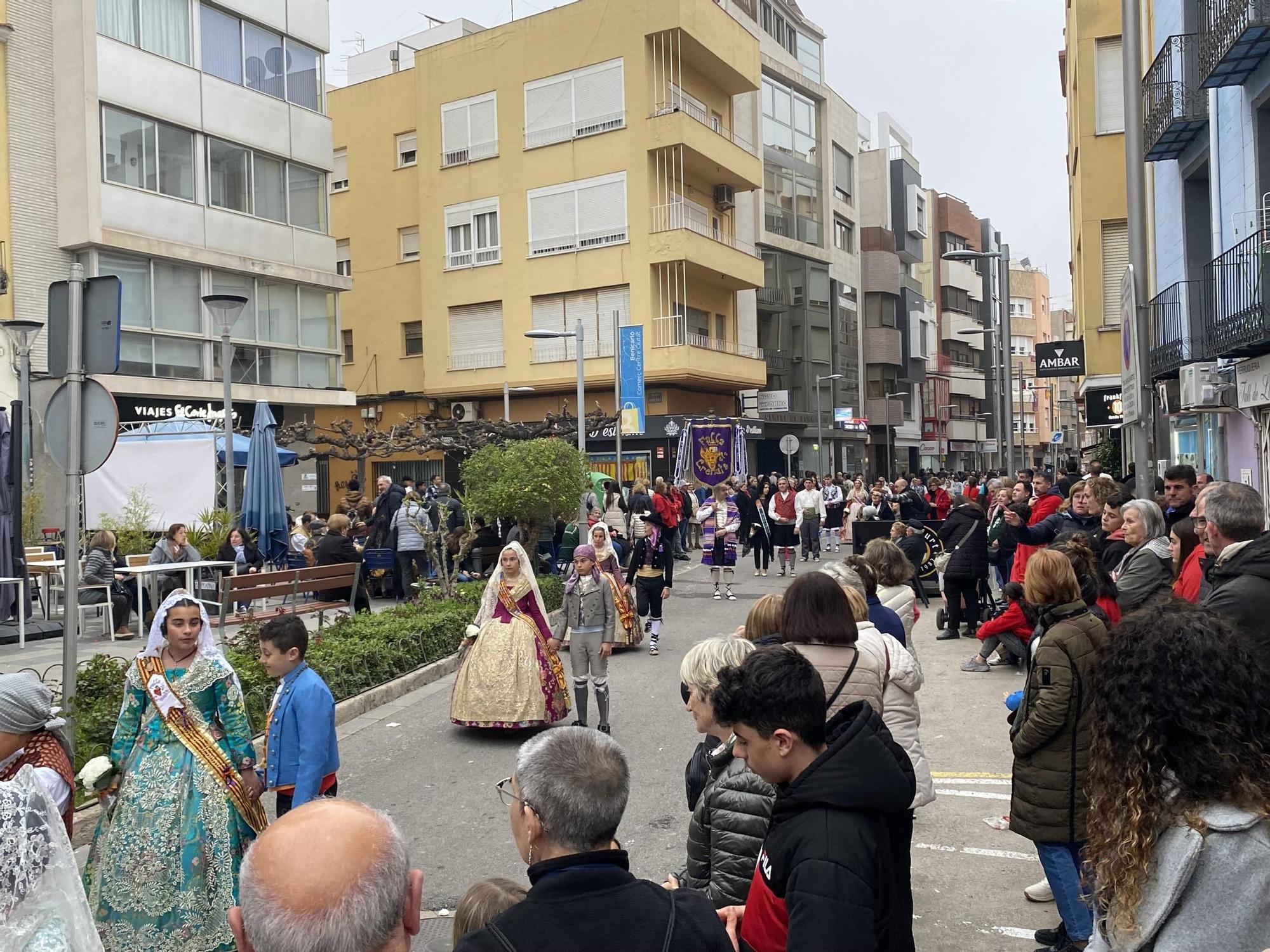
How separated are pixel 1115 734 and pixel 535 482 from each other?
13902mm

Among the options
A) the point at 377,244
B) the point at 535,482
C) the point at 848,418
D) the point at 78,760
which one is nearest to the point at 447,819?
the point at 78,760

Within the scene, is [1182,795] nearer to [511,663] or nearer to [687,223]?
[511,663]

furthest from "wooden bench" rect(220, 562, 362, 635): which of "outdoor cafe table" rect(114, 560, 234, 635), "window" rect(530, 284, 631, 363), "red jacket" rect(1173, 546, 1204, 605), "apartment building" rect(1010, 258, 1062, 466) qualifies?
"apartment building" rect(1010, 258, 1062, 466)

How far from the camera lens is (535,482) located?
15875mm

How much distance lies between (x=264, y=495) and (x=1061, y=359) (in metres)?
16.5

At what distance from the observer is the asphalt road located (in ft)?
17.0

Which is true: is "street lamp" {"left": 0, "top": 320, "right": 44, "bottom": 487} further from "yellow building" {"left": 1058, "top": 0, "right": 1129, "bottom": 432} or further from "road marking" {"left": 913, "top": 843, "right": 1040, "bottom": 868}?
"yellow building" {"left": 1058, "top": 0, "right": 1129, "bottom": 432}

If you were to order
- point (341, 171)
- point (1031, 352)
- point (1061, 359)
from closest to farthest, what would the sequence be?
1. point (1061, 359)
2. point (341, 171)
3. point (1031, 352)

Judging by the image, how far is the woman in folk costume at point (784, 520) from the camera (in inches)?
794

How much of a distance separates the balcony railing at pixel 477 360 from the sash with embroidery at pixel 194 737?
32.0 metres

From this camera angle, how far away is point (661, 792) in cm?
704

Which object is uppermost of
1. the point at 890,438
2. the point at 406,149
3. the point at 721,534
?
the point at 406,149

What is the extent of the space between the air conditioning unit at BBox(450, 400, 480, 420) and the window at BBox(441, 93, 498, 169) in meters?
8.60

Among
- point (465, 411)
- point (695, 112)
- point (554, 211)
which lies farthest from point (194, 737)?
point (695, 112)
